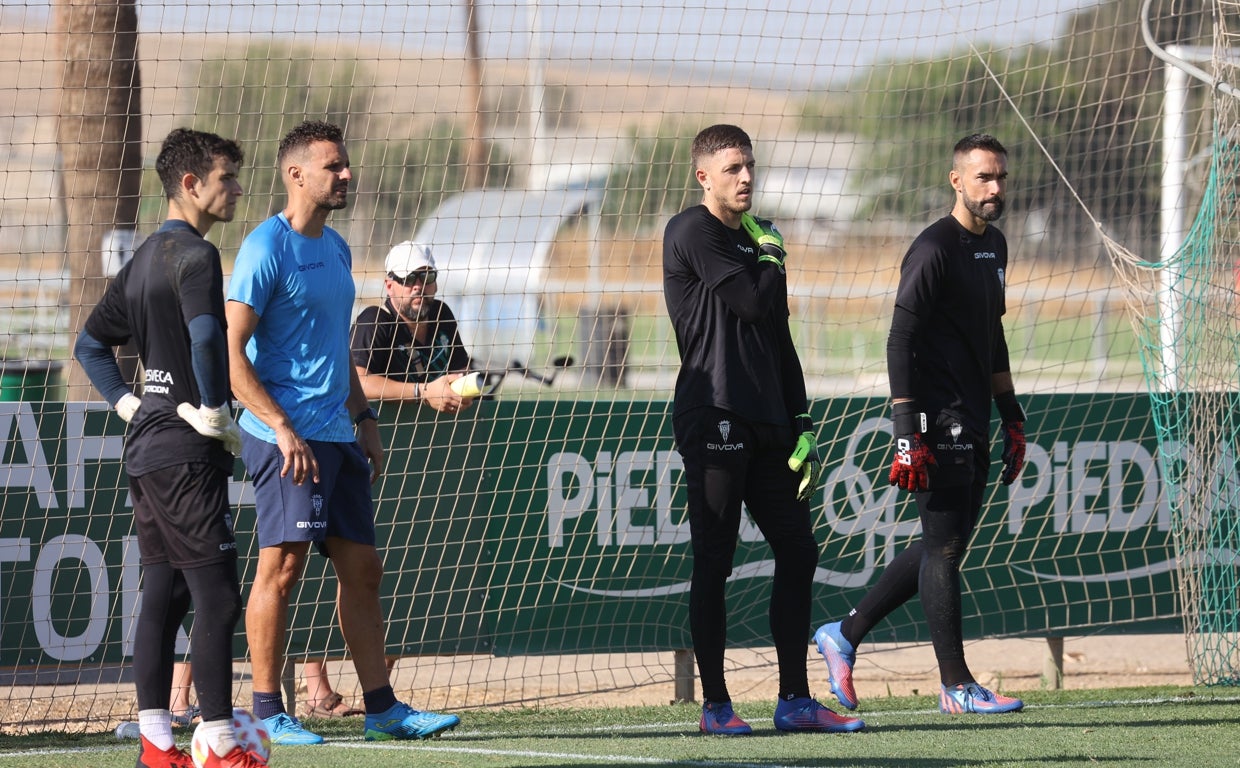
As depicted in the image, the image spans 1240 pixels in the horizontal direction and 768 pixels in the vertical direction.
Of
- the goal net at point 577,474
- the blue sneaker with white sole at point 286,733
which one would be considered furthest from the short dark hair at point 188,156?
the goal net at point 577,474

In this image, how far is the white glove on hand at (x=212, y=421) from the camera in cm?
391

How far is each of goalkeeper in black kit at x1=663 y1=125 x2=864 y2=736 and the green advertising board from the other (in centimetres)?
186

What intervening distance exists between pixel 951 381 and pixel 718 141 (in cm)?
123

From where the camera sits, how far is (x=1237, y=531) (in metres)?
7.04

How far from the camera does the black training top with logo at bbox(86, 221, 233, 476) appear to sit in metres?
3.92

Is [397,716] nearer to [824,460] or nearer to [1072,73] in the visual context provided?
[824,460]

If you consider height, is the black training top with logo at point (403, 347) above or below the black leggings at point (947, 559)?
above

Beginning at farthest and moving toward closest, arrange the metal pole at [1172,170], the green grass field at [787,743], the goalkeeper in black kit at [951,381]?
the metal pole at [1172,170]
the goalkeeper in black kit at [951,381]
the green grass field at [787,743]

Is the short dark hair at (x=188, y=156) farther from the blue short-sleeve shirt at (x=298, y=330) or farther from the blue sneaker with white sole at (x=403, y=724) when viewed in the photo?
the blue sneaker with white sole at (x=403, y=724)

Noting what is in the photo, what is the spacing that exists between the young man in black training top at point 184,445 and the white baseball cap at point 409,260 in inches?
90.9

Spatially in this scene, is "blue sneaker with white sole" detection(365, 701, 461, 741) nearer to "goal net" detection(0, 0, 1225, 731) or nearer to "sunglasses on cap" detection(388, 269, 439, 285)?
"goal net" detection(0, 0, 1225, 731)

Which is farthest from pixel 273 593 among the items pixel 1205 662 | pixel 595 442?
pixel 1205 662

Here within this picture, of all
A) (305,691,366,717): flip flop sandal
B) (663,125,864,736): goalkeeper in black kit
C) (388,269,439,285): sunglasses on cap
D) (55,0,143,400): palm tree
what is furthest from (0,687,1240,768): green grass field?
(55,0,143,400): palm tree

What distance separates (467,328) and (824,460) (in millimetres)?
14761
